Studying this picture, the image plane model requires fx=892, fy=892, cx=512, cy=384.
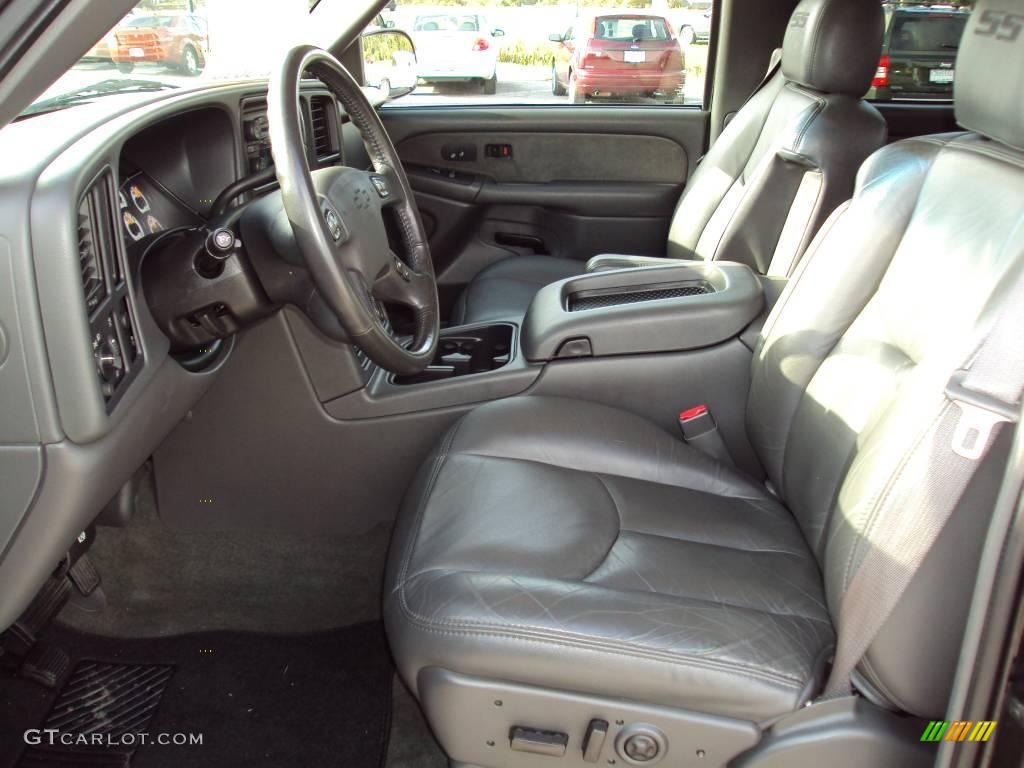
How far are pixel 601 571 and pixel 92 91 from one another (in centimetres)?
114

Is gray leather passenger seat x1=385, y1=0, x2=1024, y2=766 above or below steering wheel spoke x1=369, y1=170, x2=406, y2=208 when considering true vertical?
below

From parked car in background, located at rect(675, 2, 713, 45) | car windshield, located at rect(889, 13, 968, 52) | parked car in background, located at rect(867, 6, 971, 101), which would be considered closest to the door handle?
parked car in background, located at rect(675, 2, 713, 45)

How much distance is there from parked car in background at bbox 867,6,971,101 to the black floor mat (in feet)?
6.99

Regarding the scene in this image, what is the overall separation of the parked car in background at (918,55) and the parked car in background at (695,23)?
1.78 ft

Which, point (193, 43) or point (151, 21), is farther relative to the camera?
point (193, 43)

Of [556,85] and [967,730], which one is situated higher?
[556,85]

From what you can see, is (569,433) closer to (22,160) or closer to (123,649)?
(22,160)

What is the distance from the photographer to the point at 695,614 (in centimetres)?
110

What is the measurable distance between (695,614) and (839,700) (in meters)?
0.20

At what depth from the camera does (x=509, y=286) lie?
2.42m

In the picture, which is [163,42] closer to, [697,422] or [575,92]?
[697,422]

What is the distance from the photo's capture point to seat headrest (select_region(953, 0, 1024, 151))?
110 cm

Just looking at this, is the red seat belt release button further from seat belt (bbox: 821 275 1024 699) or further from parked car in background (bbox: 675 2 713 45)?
parked car in background (bbox: 675 2 713 45)

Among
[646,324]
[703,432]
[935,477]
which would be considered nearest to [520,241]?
[646,324]
